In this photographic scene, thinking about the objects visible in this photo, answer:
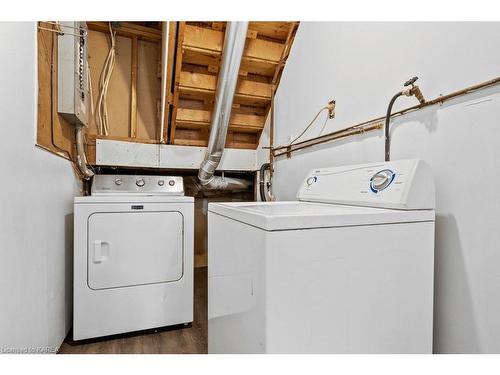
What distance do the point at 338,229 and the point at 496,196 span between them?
22.7 inches

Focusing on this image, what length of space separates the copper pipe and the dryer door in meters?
1.05

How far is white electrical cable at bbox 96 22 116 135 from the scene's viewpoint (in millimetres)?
2805

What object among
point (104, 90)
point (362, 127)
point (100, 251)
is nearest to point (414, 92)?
point (362, 127)

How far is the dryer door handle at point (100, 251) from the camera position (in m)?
1.83

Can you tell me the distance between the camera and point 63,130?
1885mm

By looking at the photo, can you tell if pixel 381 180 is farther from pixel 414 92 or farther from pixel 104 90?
pixel 104 90

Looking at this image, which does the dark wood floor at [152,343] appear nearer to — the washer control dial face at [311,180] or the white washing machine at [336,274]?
the white washing machine at [336,274]

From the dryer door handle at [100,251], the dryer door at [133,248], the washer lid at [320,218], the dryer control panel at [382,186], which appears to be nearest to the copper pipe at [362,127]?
the dryer control panel at [382,186]

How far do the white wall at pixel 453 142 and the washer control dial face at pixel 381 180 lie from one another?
0.20 m

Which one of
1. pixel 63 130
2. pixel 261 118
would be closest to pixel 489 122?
pixel 261 118

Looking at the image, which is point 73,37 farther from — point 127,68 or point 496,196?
point 496,196

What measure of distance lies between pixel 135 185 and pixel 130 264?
782 millimetres

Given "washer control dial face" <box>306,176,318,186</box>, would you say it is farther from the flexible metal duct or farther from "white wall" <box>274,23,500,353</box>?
the flexible metal duct
